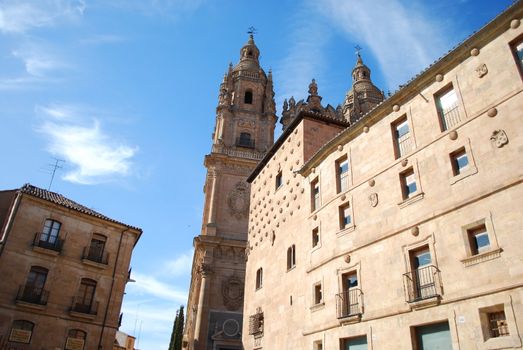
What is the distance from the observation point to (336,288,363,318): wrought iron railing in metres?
14.8

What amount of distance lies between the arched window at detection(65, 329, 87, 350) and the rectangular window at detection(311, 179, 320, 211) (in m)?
16.4

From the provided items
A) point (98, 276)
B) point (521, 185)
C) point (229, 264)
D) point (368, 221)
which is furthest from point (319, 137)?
point (229, 264)

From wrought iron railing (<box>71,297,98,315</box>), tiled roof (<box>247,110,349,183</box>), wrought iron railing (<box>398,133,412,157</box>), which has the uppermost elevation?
tiled roof (<box>247,110,349,183</box>)

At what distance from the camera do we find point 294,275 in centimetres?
1997

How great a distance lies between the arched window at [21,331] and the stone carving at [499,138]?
24523 millimetres

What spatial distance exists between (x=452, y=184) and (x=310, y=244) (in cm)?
750

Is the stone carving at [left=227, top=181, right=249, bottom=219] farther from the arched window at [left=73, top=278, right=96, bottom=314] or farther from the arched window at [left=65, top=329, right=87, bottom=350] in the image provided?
the arched window at [left=65, top=329, right=87, bottom=350]

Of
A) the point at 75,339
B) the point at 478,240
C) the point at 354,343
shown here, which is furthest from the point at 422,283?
the point at 75,339

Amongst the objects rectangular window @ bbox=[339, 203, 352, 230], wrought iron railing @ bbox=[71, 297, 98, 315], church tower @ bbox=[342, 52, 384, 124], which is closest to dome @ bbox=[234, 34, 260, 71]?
church tower @ bbox=[342, 52, 384, 124]

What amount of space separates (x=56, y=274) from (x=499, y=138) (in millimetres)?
24424

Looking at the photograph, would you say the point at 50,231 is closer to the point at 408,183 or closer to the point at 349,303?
the point at 349,303

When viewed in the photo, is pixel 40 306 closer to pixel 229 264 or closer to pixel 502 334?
pixel 229 264

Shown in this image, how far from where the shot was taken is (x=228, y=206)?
41.8m

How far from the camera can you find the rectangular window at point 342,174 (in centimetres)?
1775
